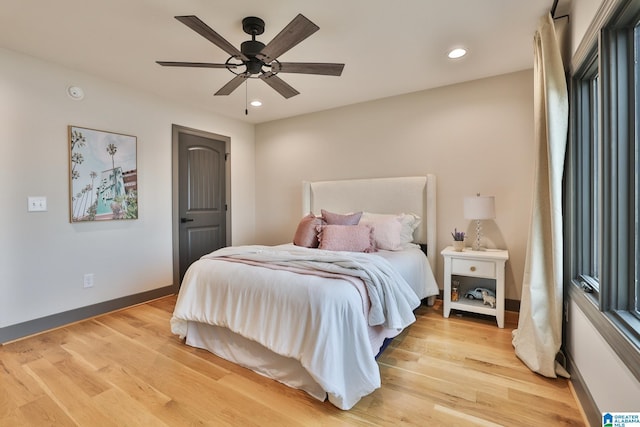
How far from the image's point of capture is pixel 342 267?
205 cm

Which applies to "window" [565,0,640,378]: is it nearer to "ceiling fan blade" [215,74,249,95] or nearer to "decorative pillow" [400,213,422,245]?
"decorative pillow" [400,213,422,245]

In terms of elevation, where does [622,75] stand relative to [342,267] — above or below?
above

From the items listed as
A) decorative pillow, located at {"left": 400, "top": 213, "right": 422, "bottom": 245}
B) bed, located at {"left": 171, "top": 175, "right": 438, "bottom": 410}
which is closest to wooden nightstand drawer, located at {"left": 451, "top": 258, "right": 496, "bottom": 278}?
bed, located at {"left": 171, "top": 175, "right": 438, "bottom": 410}

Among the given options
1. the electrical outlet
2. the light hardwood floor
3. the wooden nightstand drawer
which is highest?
the wooden nightstand drawer

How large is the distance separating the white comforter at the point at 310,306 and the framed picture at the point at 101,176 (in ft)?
4.84

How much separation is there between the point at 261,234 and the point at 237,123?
1.79 metres

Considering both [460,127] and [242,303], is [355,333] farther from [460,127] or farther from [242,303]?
[460,127]

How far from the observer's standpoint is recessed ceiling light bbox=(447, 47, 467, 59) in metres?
2.55

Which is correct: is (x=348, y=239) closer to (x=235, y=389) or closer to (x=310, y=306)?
(x=310, y=306)

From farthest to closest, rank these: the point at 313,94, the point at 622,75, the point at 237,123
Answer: the point at 237,123 < the point at 313,94 < the point at 622,75

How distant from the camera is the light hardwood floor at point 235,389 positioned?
158cm

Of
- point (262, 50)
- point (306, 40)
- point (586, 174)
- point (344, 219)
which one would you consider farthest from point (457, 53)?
point (344, 219)

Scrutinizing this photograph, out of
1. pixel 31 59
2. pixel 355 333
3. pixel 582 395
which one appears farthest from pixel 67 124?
pixel 582 395

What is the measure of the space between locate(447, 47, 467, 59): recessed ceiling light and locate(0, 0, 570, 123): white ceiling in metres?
0.06
